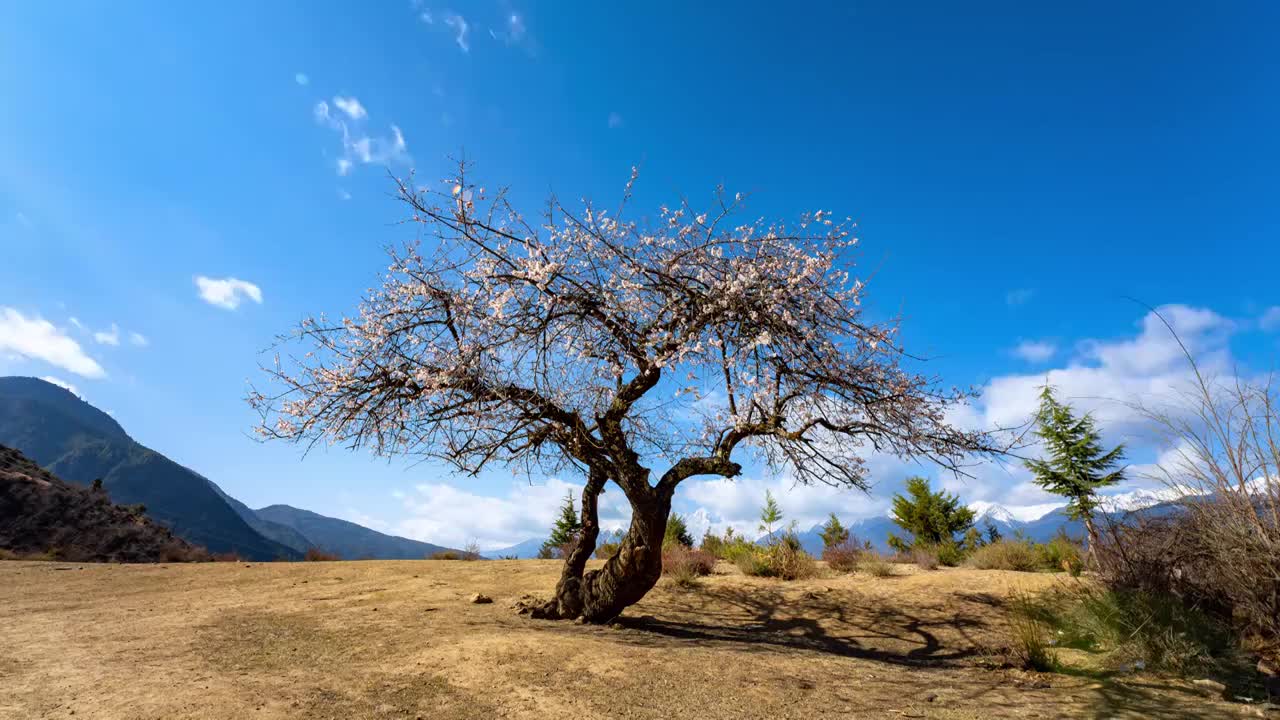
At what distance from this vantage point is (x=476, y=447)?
930cm

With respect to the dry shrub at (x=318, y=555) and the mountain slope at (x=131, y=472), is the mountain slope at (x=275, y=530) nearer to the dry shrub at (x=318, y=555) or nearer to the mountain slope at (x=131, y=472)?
the mountain slope at (x=131, y=472)

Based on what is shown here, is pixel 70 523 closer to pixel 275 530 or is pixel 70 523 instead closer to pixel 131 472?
pixel 131 472

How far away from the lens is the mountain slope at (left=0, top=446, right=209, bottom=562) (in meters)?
26.2

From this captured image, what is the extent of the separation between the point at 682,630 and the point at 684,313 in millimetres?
4766

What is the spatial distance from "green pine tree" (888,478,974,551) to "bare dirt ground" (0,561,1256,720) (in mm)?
19469

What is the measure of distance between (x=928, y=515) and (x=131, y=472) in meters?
150

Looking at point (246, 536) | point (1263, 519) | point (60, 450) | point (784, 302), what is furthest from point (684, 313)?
point (60, 450)

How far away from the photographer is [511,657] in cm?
592

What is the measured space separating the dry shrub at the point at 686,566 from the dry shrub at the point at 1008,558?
21.5 ft

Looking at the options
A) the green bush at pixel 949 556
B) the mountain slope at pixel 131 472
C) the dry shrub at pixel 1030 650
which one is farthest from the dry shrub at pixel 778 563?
the mountain slope at pixel 131 472

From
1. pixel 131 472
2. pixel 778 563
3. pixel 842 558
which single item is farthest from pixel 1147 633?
pixel 131 472

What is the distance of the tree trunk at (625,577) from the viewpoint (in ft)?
29.2

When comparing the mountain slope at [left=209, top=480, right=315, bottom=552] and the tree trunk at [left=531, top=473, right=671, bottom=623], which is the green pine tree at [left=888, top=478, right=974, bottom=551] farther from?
the mountain slope at [left=209, top=480, right=315, bottom=552]

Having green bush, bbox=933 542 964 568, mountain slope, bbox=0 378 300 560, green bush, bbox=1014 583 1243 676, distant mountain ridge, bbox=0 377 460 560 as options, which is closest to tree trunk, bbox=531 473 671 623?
green bush, bbox=1014 583 1243 676
